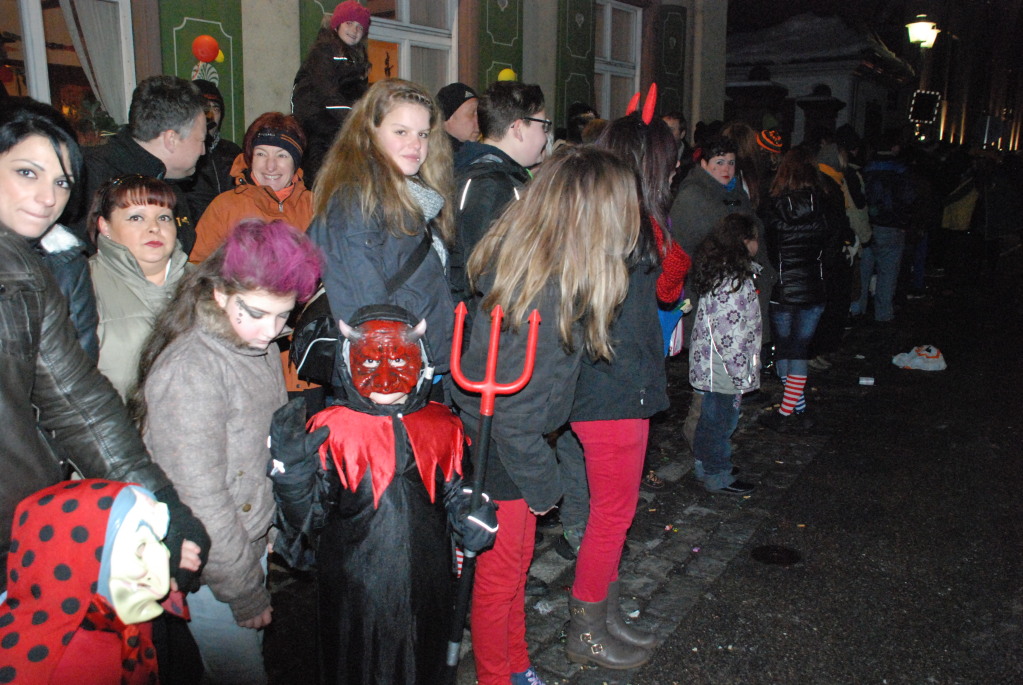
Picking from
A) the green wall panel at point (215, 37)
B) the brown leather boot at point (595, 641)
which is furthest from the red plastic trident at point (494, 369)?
the green wall panel at point (215, 37)

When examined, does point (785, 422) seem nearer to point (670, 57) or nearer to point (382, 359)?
point (382, 359)

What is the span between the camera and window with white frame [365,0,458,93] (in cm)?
797

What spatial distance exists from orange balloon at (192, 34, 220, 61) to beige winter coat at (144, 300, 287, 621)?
4.27 metres

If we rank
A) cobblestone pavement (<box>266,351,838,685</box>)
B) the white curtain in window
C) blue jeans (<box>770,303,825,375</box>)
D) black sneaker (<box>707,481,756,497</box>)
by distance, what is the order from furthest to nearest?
blue jeans (<box>770,303,825,375</box>)
the white curtain in window
black sneaker (<box>707,481,756,497</box>)
cobblestone pavement (<box>266,351,838,685</box>)

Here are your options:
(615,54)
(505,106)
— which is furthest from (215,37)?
(615,54)

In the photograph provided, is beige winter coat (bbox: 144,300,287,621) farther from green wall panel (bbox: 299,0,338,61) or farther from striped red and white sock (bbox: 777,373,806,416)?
green wall panel (bbox: 299,0,338,61)

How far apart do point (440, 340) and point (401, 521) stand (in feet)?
3.18

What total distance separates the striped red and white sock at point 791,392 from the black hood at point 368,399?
14.7 feet

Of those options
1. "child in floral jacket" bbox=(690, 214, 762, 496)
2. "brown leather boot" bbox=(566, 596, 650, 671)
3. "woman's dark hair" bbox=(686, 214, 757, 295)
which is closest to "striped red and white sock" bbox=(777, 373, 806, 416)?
"child in floral jacket" bbox=(690, 214, 762, 496)

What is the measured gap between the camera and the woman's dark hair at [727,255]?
471 cm

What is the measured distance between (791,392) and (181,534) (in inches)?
203

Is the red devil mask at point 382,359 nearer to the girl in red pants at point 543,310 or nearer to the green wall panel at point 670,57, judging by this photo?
the girl in red pants at point 543,310

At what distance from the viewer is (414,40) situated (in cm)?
831

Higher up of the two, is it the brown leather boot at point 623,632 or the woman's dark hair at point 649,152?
the woman's dark hair at point 649,152
